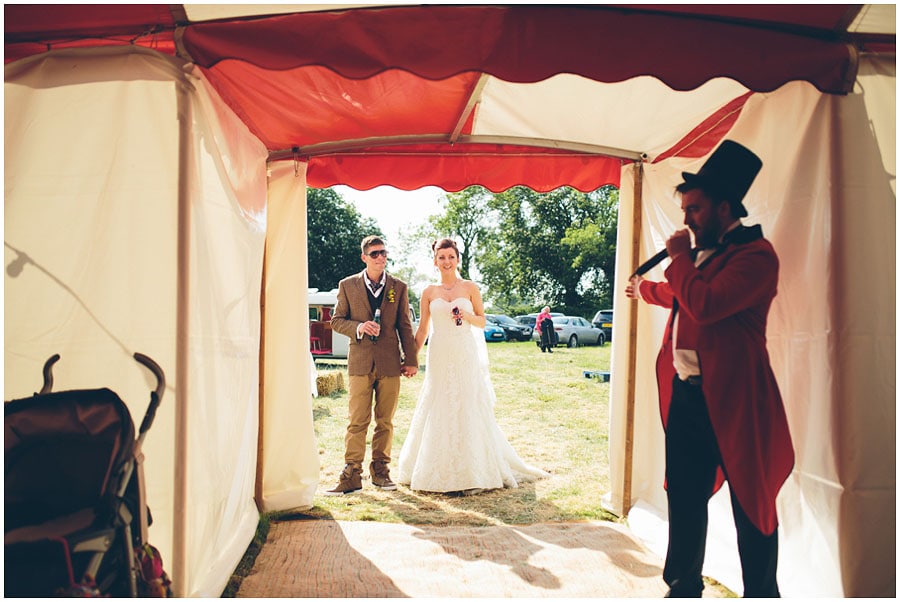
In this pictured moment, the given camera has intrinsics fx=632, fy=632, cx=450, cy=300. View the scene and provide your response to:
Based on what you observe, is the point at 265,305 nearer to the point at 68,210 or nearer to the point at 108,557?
the point at 68,210

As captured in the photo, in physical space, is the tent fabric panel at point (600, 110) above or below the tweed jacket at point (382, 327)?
above

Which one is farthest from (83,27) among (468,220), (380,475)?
(468,220)

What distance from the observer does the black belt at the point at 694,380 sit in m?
2.71

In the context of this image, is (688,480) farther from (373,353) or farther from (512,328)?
(512,328)

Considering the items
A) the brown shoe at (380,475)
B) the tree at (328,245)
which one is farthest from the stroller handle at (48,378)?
the tree at (328,245)

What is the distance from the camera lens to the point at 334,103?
3.93 m

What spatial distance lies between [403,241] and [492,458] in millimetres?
42967

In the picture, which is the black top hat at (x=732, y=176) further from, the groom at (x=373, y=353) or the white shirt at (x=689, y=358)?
the groom at (x=373, y=353)

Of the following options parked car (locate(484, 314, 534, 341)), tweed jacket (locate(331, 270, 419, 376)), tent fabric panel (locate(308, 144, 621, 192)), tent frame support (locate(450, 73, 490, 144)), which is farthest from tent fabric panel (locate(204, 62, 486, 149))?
parked car (locate(484, 314, 534, 341))

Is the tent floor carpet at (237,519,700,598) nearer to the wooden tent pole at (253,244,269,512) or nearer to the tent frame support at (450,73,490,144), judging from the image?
the wooden tent pole at (253,244,269,512)

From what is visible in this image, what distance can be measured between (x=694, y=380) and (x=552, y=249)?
127 ft

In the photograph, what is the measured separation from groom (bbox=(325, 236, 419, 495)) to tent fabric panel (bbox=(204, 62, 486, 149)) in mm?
1149

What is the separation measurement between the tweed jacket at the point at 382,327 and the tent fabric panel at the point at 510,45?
2.90 m

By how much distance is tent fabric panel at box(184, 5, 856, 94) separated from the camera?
2676mm
